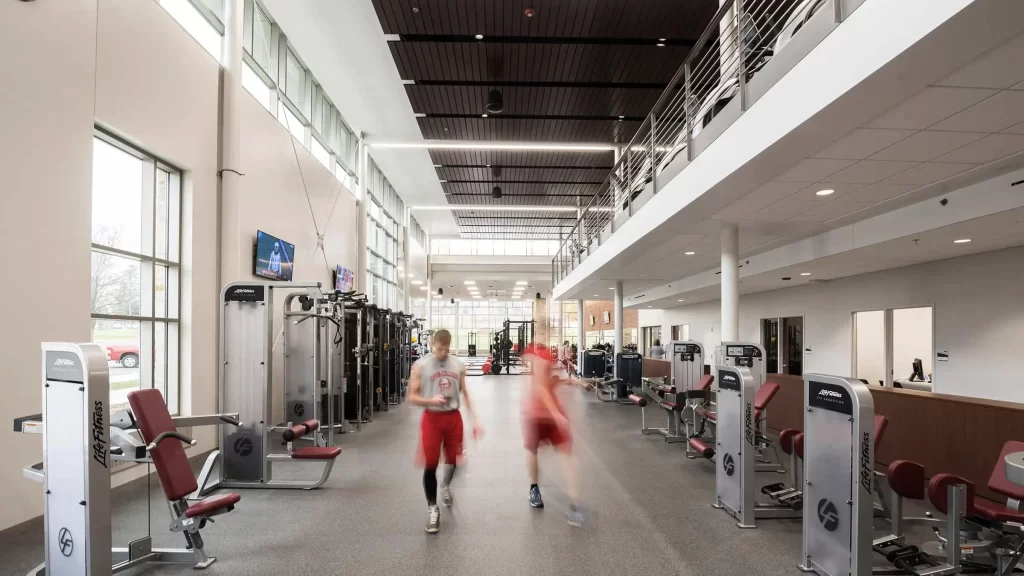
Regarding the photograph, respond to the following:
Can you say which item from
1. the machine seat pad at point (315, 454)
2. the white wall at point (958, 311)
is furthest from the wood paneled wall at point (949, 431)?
the machine seat pad at point (315, 454)

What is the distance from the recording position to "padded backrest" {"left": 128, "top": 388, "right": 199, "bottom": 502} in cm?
344

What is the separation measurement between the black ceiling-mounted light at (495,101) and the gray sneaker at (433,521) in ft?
23.7

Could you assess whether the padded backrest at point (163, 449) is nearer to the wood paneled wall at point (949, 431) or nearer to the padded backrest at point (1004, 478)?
the padded backrest at point (1004, 478)

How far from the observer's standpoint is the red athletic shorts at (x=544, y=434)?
440 centimetres

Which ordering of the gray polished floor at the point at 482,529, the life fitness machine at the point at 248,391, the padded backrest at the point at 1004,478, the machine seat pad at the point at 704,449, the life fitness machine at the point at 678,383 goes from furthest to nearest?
the life fitness machine at the point at 678,383, the life fitness machine at the point at 248,391, the machine seat pad at the point at 704,449, the gray polished floor at the point at 482,529, the padded backrest at the point at 1004,478

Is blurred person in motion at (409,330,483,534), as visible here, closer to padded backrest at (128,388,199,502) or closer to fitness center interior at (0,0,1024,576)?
fitness center interior at (0,0,1024,576)

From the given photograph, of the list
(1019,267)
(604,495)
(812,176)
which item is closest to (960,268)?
(1019,267)

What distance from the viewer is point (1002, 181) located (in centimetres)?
533

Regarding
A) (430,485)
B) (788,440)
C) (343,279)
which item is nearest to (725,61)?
(788,440)

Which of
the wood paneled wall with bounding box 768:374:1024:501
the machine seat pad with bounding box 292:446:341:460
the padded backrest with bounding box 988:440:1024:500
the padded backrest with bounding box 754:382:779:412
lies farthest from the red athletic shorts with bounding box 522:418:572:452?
the wood paneled wall with bounding box 768:374:1024:501

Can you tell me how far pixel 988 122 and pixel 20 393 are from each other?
6874mm

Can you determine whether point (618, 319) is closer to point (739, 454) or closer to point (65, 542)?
point (739, 454)

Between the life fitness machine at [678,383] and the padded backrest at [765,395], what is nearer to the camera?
the padded backrest at [765,395]

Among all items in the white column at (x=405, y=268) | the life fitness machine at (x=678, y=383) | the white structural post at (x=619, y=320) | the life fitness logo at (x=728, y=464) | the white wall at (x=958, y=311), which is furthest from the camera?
the white column at (x=405, y=268)
